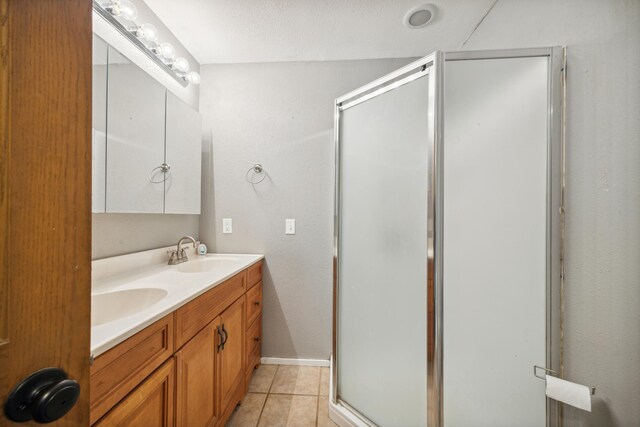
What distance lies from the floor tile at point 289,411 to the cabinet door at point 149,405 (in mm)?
753

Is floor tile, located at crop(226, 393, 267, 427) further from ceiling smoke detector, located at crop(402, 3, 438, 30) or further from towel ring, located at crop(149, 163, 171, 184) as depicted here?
ceiling smoke detector, located at crop(402, 3, 438, 30)

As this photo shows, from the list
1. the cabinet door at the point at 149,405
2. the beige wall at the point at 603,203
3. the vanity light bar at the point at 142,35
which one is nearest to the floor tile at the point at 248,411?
the cabinet door at the point at 149,405

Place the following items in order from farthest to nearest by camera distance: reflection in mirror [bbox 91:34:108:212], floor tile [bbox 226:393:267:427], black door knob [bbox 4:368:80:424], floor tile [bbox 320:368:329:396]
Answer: floor tile [bbox 320:368:329:396]
floor tile [bbox 226:393:267:427]
reflection in mirror [bbox 91:34:108:212]
black door knob [bbox 4:368:80:424]

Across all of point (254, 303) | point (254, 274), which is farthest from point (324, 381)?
point (254, 274)

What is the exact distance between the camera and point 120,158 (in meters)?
1.19

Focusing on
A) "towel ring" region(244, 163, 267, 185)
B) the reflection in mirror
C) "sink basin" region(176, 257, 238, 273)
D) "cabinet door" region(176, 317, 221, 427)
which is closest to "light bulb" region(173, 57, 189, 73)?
the reflection in mirror

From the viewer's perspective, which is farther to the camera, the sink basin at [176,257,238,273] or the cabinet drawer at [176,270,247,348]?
the sink basin at [176,257,238,273]

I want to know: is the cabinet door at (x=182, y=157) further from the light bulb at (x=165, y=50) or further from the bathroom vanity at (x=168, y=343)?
the bathroom vanity at (x=168, y=343)

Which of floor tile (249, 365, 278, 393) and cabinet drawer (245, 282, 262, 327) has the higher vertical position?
cabinet drawer (245, 282, 262, 327)

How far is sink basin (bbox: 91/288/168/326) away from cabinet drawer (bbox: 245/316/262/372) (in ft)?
2.32

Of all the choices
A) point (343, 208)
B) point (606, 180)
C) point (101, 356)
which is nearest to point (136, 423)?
point (101, 356)

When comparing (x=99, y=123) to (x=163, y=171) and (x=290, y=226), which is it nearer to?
(x=163, y=171)

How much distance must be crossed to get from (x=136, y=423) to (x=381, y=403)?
110 cm

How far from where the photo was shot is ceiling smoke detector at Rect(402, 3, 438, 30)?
→ 146 centimetres
